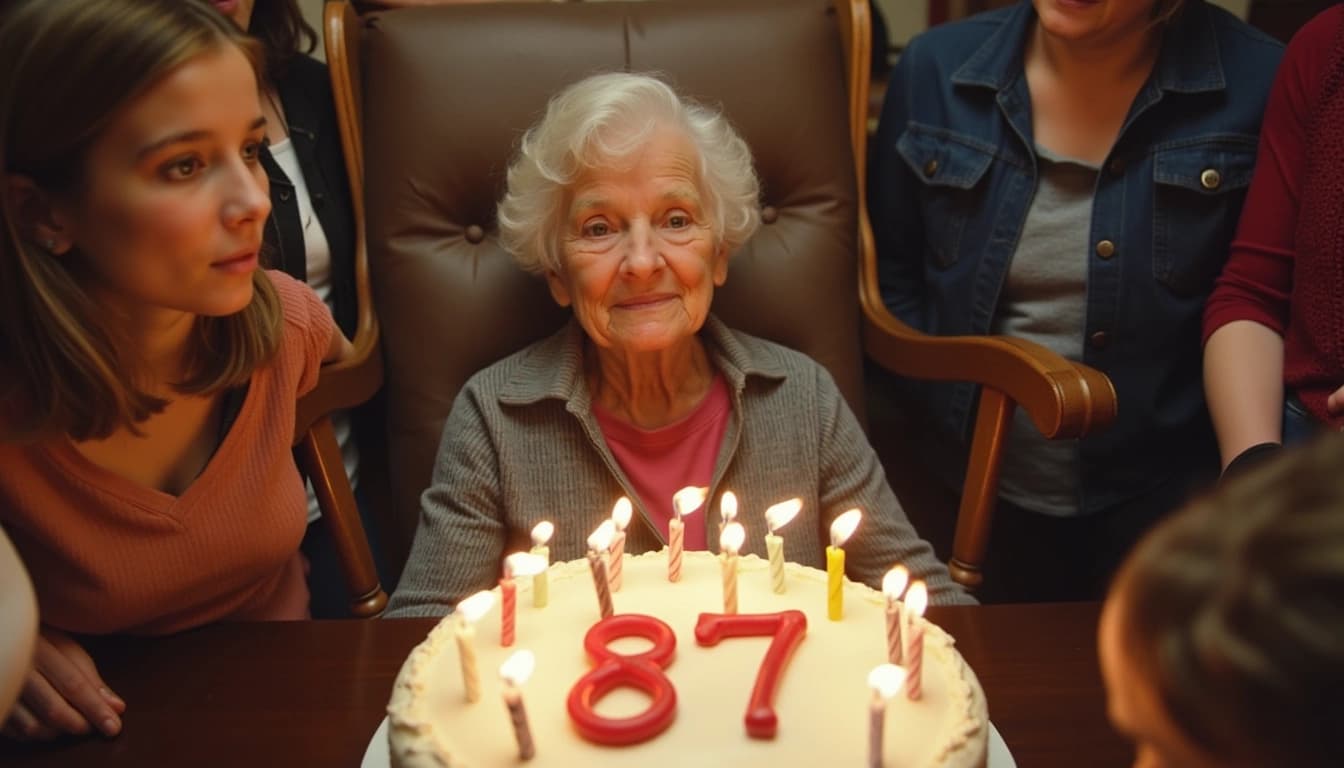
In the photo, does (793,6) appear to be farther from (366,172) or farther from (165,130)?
(165,130)

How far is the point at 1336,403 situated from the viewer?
132 centimetres

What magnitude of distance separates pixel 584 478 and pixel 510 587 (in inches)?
17.1

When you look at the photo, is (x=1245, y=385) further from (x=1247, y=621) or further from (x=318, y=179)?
(x=318, y=179)

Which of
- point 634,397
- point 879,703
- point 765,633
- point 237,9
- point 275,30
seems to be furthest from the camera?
point 275,30

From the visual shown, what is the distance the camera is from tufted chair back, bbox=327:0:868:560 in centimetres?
159

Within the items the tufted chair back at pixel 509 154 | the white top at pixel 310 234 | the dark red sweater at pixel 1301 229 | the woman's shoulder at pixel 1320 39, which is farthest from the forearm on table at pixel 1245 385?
the white top at pixel 310 234

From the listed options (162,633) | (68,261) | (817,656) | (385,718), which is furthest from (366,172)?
(817,656)

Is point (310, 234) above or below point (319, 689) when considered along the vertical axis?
above

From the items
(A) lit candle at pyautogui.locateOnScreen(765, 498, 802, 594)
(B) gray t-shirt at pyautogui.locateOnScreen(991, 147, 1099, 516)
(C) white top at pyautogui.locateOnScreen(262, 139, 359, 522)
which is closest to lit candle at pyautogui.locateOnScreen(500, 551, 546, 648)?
(A) lit candle at pyautogui.locateOnScreen(765, 498, 802, 594)

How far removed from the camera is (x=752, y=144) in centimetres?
164

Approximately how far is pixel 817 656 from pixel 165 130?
76 centimetres

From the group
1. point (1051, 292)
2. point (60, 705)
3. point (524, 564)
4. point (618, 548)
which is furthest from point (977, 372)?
point (60, 705)

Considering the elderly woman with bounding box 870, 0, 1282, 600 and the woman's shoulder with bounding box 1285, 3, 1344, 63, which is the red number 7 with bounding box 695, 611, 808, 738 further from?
the woman's shoulder with bounding box 1285, 3, 1344, 63

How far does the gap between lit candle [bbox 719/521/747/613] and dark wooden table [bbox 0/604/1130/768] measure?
9.6 inches
